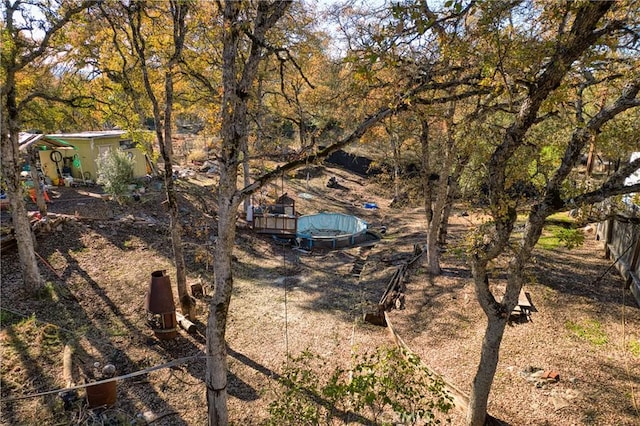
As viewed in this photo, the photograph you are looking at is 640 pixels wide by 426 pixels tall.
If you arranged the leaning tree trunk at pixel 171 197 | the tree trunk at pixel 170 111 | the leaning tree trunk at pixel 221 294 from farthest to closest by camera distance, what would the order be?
the leaning tree trunk at pixel 171 197 → the tree trunk at pixel 170 111 → the leaning tree trunk at pixel 221 294

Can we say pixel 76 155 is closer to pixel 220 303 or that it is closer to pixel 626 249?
pixel 220 303

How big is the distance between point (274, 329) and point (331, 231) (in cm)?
1166

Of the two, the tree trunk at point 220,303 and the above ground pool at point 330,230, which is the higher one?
the tree trunk at point 220,303

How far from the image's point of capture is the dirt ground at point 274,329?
20.2ft

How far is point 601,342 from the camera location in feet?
24.2

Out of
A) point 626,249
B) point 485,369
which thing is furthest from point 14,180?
point 626,249

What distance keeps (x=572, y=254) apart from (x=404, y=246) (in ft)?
20.5

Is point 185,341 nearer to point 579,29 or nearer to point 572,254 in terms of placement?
point 579,29

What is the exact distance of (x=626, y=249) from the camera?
8219 millimetres

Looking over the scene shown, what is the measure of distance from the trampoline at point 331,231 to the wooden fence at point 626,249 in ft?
33.8

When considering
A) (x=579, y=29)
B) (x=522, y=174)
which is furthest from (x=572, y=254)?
(x=579, y=29)

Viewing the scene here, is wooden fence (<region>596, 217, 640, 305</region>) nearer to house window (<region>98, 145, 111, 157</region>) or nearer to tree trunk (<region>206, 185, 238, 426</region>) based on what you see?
Answer: tree trunk (<region>206, 185, 238, 426</region>)

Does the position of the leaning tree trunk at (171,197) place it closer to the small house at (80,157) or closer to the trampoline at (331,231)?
the trampoline at (331,231)

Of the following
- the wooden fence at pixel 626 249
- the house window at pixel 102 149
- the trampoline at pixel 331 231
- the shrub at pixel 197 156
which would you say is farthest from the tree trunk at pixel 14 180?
the shrub at pixel 197 156
